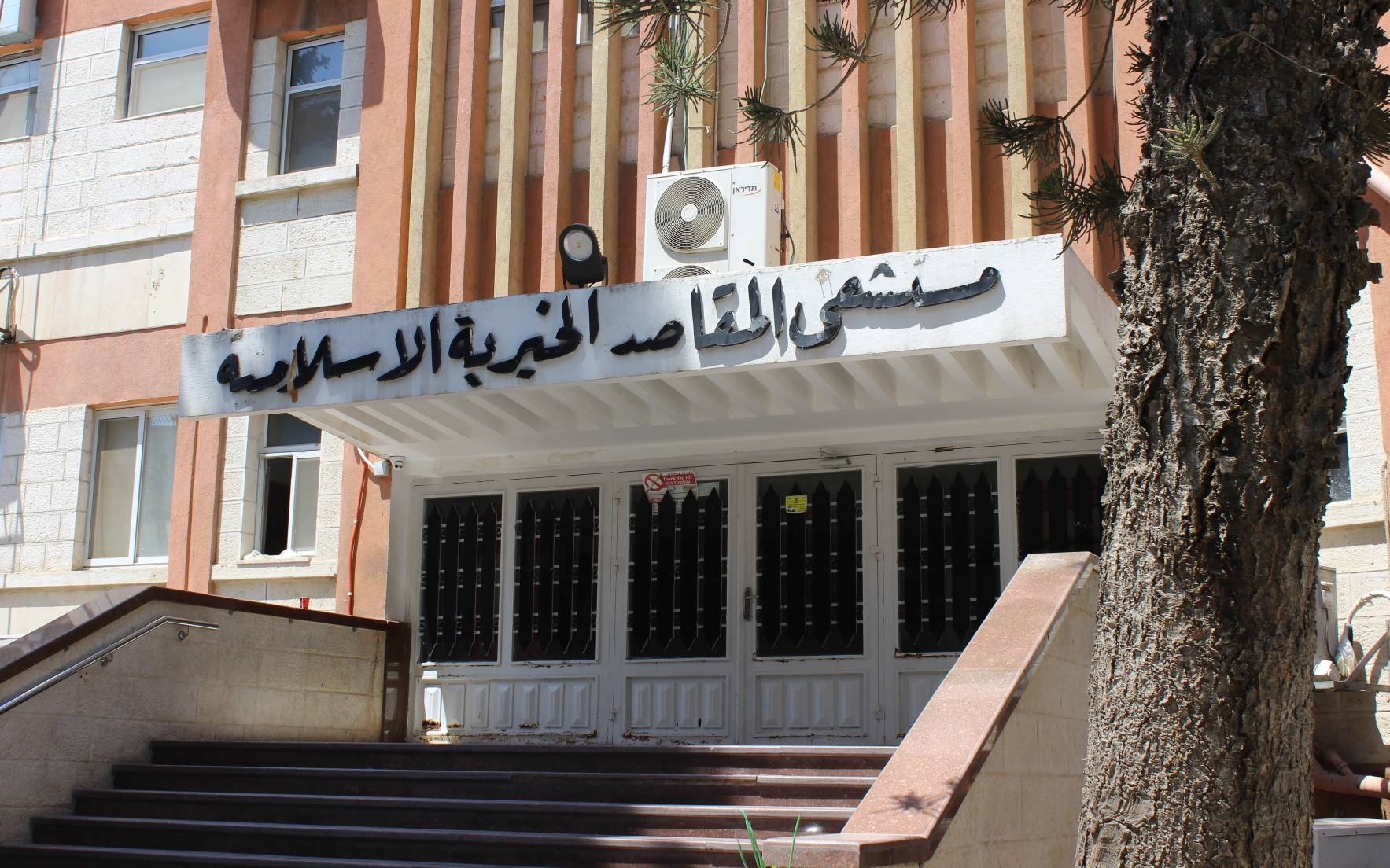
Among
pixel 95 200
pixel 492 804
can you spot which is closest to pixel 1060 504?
pixel 492 804

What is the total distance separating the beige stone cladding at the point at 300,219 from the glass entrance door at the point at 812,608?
4395 millimetres

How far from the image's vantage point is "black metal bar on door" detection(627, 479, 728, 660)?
33.4 ft

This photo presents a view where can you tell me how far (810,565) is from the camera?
32.7ft

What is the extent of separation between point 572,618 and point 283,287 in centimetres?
411

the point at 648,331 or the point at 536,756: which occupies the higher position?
the point at 648,331

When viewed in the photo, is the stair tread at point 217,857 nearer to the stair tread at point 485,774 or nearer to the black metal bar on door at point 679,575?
the stair tread at point 485,774

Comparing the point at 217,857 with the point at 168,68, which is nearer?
the point at 217,857

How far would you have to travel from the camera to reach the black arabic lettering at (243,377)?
9453 millimetres

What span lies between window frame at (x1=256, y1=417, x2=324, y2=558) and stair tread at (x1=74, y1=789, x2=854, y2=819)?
12.2 feet

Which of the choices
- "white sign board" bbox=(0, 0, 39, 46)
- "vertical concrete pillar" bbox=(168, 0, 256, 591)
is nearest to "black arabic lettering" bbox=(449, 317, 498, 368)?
"vertical concrete pillar" bbox=(168, 0, 256, 591)

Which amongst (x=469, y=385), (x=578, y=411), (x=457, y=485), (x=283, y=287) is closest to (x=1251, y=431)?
(x=469, y=385)

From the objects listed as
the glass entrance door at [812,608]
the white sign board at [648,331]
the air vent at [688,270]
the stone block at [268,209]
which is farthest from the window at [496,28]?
the glass entrance door at [812,608]

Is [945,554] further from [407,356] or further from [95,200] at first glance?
[95,200]

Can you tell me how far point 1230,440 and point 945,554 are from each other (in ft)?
20.0
